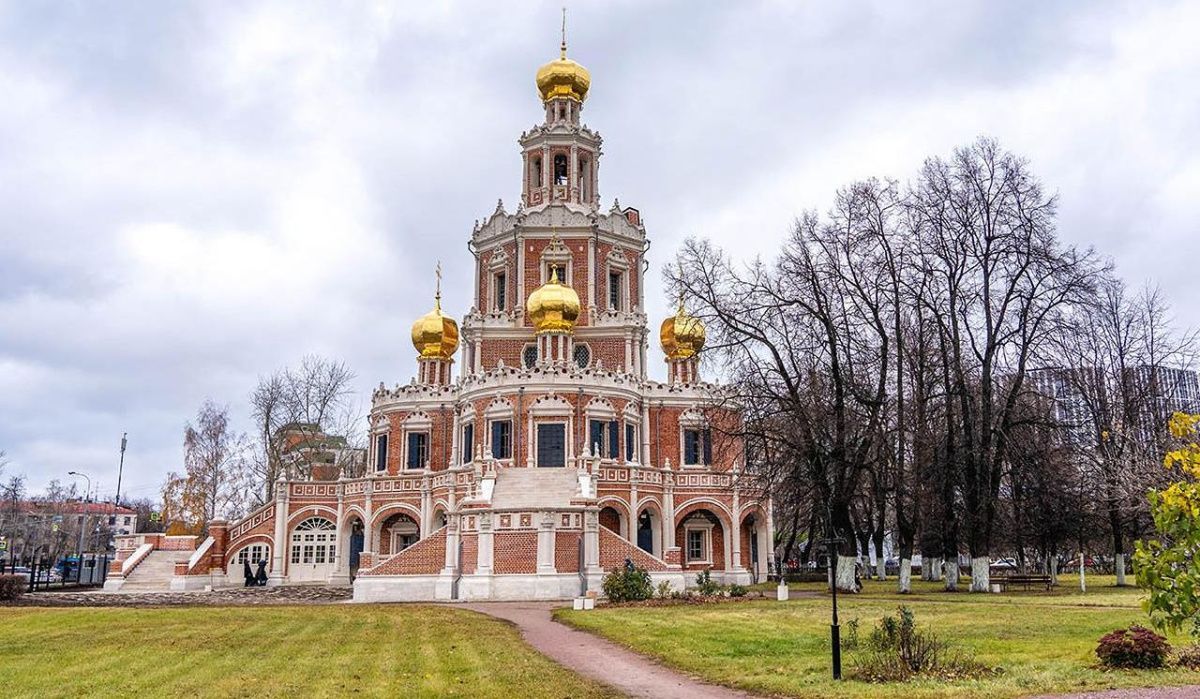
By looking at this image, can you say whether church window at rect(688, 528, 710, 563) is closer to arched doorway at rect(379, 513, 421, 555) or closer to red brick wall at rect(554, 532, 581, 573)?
arched doorway at rect(379, 513, 421, 555)

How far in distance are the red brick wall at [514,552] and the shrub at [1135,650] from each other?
20.6m

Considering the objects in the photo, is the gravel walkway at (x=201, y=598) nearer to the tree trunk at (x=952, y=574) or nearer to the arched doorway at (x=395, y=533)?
the arched doorway at (x=395, y=533)

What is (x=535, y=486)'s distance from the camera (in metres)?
37.1

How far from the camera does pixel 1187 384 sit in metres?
43.3

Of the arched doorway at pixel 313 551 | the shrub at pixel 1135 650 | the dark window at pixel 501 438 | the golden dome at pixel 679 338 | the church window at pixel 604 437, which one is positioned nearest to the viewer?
Answer: the shrub at pixel 1135 650

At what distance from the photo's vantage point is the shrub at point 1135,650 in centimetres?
1239

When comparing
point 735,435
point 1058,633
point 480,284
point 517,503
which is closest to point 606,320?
point 480,284

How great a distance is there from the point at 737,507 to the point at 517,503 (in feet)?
40.0

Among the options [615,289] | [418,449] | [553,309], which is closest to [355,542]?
[418,449]

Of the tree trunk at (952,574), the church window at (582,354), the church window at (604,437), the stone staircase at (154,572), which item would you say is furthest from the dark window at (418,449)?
the tree trunk at (952,574)

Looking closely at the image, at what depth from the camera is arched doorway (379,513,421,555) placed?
45.7 m

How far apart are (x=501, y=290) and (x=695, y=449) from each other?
13238 mm

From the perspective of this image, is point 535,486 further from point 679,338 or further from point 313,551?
point 679,338

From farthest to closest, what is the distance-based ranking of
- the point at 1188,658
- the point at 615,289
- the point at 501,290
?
the point at 501,290 < the point at 615,289 < the point at 1188,658
